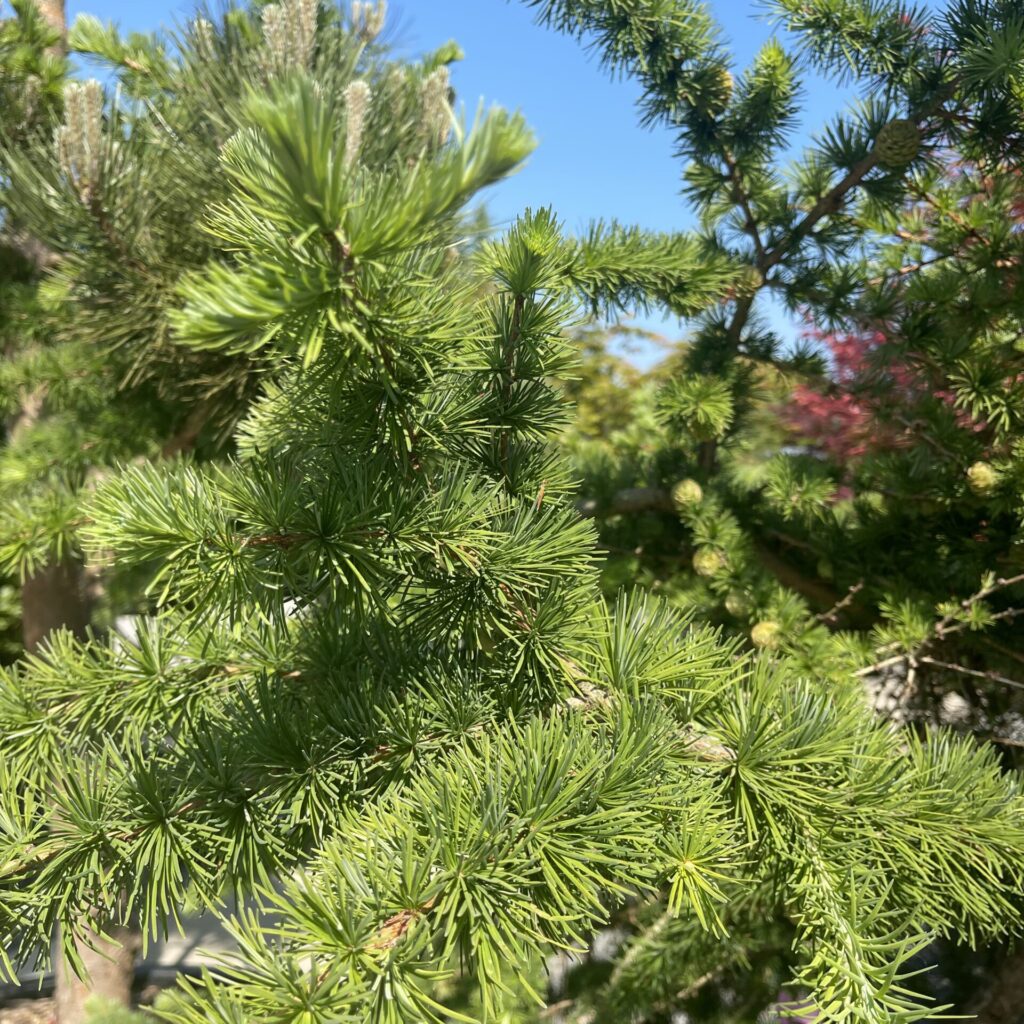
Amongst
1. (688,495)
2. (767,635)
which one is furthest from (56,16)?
(767,635)

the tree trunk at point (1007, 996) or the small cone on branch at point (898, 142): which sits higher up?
the small cone on branch at point (898, 142)

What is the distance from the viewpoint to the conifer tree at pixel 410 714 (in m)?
0.29

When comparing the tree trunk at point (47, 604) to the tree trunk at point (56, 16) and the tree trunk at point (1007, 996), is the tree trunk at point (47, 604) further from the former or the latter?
the tree trunk at point (1007, 996)

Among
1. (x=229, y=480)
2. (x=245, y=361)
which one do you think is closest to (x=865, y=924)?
(x=229, y=480)

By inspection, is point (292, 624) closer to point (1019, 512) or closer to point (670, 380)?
point (670, 380)

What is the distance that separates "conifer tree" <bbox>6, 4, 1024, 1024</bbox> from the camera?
0.29m

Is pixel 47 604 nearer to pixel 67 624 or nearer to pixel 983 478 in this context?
pixel 67 624

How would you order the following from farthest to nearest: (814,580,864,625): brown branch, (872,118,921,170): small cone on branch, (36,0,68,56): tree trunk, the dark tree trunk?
the dark tree trunk < (36,0,68,56): tree trunk < (814,580,864,625): brown branch < (872,118,921,170): small cone on branch

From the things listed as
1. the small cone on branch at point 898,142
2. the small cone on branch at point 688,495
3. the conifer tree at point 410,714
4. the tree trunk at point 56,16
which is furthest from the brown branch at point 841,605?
the tree trunk at point 56,16

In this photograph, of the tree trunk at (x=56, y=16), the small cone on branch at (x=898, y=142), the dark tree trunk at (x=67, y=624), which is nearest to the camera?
the small cone on branch at (x=898, y=142)

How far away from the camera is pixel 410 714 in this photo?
433 mm

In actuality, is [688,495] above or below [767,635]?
above

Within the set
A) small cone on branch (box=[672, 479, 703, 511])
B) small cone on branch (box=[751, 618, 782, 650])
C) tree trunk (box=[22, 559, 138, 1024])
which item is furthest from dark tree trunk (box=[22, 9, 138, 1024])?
small cone on branch (box=[751, 618, 782, 650])

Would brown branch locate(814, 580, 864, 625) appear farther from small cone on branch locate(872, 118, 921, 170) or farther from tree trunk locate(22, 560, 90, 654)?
tree trunk locate(22, 560, 90, 654)
